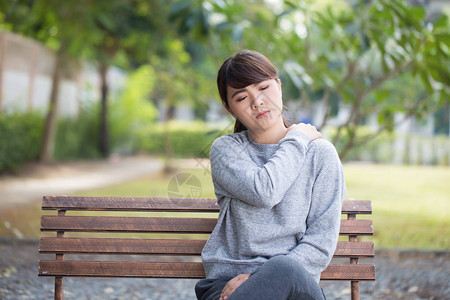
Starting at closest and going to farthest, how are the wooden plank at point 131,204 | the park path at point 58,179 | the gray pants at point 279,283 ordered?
the gray pants at point 279,283 → the wooden plank at point 131,204 → the park path at point 58,179

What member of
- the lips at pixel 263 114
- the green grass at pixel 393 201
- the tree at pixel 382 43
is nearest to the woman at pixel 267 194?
the lips at pixel 263 114

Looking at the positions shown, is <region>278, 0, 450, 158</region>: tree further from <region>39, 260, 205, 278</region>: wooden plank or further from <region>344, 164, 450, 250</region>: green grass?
<region>344, 164, 450, 250</region>: green grass

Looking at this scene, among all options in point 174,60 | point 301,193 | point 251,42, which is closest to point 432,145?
point 174,60

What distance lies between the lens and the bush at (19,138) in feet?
36.3

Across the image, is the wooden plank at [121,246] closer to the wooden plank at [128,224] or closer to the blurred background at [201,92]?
the wooden plank at [128,224]

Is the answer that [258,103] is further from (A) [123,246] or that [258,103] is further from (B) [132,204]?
(A) [123,246]

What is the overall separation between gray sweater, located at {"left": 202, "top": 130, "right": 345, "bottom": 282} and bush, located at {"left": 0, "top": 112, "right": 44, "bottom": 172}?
9.98m

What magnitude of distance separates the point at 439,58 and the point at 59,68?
10.8 m

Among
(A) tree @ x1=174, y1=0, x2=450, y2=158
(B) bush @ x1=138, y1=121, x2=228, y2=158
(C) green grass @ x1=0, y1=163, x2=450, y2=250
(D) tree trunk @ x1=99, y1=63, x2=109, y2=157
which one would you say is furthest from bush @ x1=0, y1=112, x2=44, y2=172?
(A) tree @ x1=174, y1=0, x2=450, y2=158

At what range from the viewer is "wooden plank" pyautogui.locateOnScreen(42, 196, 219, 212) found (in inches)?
95.4

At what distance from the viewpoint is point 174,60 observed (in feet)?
44.2

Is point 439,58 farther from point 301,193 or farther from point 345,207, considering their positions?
point 301,193

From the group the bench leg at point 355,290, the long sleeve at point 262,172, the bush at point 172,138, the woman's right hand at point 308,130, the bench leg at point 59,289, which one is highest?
the woman's right hand at point 308,130

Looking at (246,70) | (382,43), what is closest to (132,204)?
(246,70)
